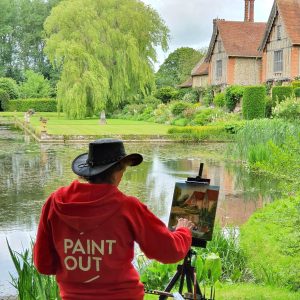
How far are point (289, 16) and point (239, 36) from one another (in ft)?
22.1

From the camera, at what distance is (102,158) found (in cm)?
269

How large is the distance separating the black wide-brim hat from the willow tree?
105ft

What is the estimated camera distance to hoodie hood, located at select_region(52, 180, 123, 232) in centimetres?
255

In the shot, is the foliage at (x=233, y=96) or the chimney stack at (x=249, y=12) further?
the chimney stack at (x=249, y=12)

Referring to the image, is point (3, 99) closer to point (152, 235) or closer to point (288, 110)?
point (288, 110)

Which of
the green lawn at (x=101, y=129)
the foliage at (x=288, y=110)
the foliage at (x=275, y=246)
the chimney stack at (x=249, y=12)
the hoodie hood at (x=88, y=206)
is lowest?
the foliage at (x=275, y=246)

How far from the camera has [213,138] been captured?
25031 millimetres

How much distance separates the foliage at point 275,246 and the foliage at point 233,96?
90.0ft

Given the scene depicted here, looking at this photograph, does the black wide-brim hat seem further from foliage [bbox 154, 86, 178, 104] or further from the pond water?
foliage [bbox 154, 86, 178, 104]

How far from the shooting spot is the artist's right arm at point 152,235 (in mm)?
2592

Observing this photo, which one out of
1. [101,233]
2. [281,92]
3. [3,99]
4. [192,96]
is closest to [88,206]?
[101,233]

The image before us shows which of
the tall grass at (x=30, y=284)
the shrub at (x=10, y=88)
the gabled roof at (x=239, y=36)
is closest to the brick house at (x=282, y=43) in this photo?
the gabled roof at (x=239, y=36)

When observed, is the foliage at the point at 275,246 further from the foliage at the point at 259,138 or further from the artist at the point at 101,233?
the foliage at the point at 259,138

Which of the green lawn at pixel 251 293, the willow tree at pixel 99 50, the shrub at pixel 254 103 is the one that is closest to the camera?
the green lawn at pixel 251 293
